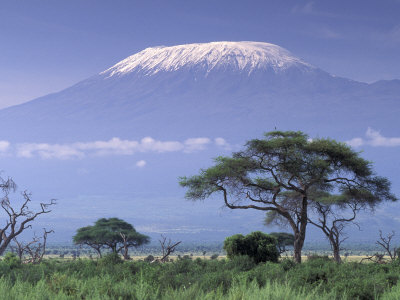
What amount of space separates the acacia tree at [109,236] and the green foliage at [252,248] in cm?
3125

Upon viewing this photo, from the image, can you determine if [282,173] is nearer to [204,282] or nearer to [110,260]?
[110,260]

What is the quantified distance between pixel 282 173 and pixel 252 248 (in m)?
9.07

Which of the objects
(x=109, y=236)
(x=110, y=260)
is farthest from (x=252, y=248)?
(x=109, y=236)

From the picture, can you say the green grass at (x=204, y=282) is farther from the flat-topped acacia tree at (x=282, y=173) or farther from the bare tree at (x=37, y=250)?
the bare tree at (x=37, y=250)

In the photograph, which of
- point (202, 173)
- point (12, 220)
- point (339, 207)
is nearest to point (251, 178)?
point (202, 173)

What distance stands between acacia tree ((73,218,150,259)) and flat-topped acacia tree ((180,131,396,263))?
24.6m

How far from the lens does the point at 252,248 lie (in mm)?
32219

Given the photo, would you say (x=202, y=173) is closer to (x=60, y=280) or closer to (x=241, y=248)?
(x=241, y=248)

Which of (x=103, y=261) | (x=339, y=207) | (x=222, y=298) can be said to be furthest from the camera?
(x=339, y=207)

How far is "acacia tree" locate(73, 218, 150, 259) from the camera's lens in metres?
63.9

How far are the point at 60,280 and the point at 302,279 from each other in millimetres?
8225

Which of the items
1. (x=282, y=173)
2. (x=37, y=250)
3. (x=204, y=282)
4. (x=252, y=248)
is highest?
(x=282, y=173)

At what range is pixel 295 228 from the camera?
37.3 m

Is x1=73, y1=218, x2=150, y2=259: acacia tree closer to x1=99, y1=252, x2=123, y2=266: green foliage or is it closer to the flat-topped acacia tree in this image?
the flat-topped acacia tree
